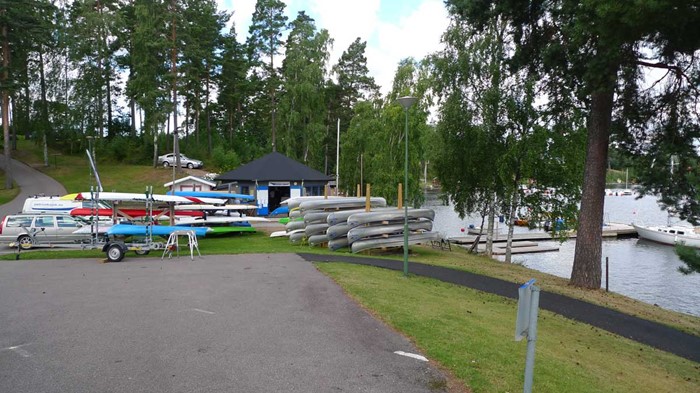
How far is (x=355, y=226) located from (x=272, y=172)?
18560 mm

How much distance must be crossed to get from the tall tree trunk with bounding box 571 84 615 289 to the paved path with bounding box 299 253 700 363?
2639mm

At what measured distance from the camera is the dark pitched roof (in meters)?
36.7

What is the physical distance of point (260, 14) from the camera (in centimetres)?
5512

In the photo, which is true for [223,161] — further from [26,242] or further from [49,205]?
[26,242]

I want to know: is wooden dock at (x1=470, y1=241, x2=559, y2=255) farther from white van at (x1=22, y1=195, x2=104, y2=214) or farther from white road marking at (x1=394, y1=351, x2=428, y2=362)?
white road marking at (x1=394, y1=351, x2=428, y2=362)

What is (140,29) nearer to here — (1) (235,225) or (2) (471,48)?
(1) (235,225)

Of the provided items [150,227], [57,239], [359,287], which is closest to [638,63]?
[359,287]

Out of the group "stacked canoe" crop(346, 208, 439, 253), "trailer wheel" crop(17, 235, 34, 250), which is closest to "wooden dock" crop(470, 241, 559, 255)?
"stacked canoe" crop(346, 208, 439, 253)

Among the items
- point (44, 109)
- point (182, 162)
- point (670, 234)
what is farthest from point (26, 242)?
point (670, 234)

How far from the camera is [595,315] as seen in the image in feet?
39.9

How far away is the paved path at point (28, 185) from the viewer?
37.0m

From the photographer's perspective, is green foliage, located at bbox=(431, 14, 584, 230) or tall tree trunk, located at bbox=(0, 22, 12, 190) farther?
tall tree trunk, located at bbox=(0, 22, 12, 190)

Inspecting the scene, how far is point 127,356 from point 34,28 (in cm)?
4662

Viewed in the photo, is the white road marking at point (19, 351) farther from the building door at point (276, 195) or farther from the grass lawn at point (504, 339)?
the building door at point (276, 195)
